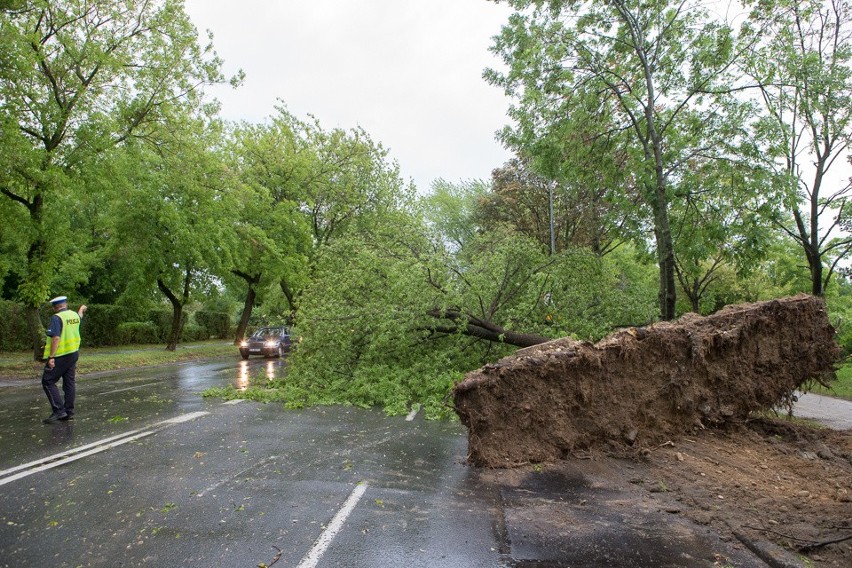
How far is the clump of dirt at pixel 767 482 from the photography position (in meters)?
3.71

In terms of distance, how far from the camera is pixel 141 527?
3783mm

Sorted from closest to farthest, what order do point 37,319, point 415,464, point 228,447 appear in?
point 415,464 → point 228,447 → point 37,319

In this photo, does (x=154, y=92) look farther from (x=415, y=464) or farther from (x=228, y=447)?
(x=415, y=464)

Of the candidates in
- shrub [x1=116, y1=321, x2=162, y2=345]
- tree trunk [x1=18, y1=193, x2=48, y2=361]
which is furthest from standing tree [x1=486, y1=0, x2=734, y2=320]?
shrub [x1=116, y1=321, x2=162, y2=345]

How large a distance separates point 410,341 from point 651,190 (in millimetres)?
6574

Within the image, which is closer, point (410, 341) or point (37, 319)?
point (410, 341)

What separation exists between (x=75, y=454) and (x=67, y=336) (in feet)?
9.26

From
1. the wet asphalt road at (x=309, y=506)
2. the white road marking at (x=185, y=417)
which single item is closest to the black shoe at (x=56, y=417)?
the wet asphalt road at (x=309, y=506)

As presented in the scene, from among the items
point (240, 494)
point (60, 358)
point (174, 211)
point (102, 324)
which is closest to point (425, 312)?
point (240, 494)

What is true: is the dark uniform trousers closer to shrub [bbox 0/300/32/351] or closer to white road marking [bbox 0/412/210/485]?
white road marking [bbox 0/412/210/485]

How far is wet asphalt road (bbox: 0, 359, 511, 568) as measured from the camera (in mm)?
3447

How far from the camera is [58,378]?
7.62m

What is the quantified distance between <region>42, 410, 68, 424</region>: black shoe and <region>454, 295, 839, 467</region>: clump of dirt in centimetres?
611

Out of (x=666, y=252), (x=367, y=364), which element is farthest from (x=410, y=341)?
(x=666, y=252)
